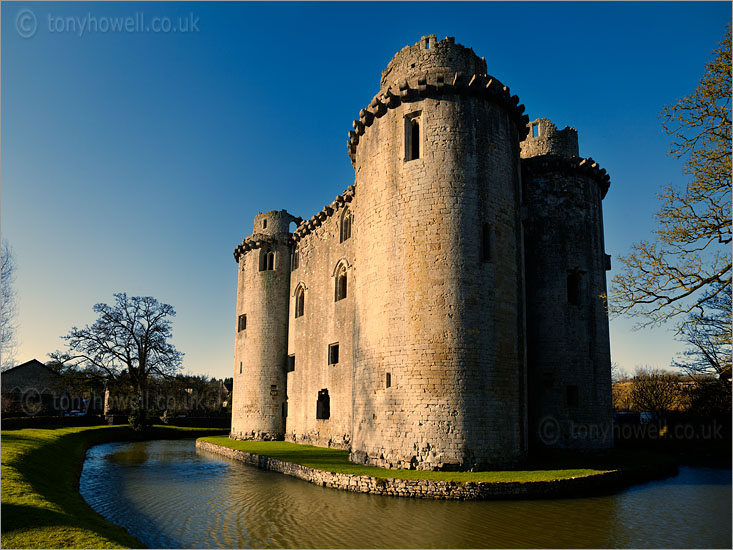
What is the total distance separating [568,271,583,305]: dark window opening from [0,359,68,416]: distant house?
43.3 metres

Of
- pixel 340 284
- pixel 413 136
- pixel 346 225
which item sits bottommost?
pixel 340 284

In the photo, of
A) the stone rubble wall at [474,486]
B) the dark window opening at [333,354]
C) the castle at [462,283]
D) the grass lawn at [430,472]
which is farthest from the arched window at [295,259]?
the stone rubble wall at [474,486]

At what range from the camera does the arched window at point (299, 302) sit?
31.3 meters

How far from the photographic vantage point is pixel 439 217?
17.4 m

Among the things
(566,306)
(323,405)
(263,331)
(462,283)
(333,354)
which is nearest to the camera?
(462,283)

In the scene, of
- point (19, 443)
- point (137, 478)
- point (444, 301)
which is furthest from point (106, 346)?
point (444, 301)

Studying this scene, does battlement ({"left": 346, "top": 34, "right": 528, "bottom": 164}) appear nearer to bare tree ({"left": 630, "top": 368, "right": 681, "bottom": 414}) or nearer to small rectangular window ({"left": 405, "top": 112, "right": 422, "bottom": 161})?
small rectangular window ({"left": 405, "top": 112, "right": 422, "bottom": 161})

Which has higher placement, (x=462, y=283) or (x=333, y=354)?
(x=462, y=283)

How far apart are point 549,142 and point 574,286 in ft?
22.7

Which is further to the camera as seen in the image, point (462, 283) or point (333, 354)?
point (333, 354)

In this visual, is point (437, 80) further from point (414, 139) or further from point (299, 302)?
point (299, 302)

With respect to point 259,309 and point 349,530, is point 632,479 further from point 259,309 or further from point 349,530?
point 259,309

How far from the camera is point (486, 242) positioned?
1772 centimetres

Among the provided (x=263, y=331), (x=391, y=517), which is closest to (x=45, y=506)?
(x=391, y=517)
